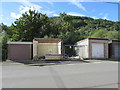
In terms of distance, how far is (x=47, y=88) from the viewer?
16.0 ft

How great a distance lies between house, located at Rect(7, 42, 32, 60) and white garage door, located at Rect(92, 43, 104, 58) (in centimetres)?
1050

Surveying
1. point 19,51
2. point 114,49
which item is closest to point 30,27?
point 19,51

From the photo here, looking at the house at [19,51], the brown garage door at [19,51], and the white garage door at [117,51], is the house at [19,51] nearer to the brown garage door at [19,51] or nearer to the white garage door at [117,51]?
the brown garage door at [19,51]

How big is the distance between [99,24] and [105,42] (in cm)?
4701

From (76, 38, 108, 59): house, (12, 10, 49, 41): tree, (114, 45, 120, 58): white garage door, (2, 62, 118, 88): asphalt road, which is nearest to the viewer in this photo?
(2, 62, 118, 88): asphalt road

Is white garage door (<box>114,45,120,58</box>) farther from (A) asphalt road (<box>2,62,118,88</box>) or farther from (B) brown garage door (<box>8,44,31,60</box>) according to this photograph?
(B) brown garage door (<box>8,44,31,60</box>)

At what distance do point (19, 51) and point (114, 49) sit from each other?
648 inches

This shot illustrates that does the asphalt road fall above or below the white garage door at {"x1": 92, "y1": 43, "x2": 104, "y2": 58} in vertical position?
below

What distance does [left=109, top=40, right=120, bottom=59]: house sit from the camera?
69.3 feet

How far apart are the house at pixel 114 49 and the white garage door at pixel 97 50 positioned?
2.27 meters

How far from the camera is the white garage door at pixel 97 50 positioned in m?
19.7

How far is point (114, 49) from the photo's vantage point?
832 inches

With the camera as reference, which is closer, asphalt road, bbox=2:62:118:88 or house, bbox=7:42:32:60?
asphalt road, bbox=2:62:118:88

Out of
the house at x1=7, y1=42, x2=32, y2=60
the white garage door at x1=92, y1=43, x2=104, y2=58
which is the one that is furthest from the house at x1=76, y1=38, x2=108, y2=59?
the house at x1=7, y1=42, x2=32, y2=60
